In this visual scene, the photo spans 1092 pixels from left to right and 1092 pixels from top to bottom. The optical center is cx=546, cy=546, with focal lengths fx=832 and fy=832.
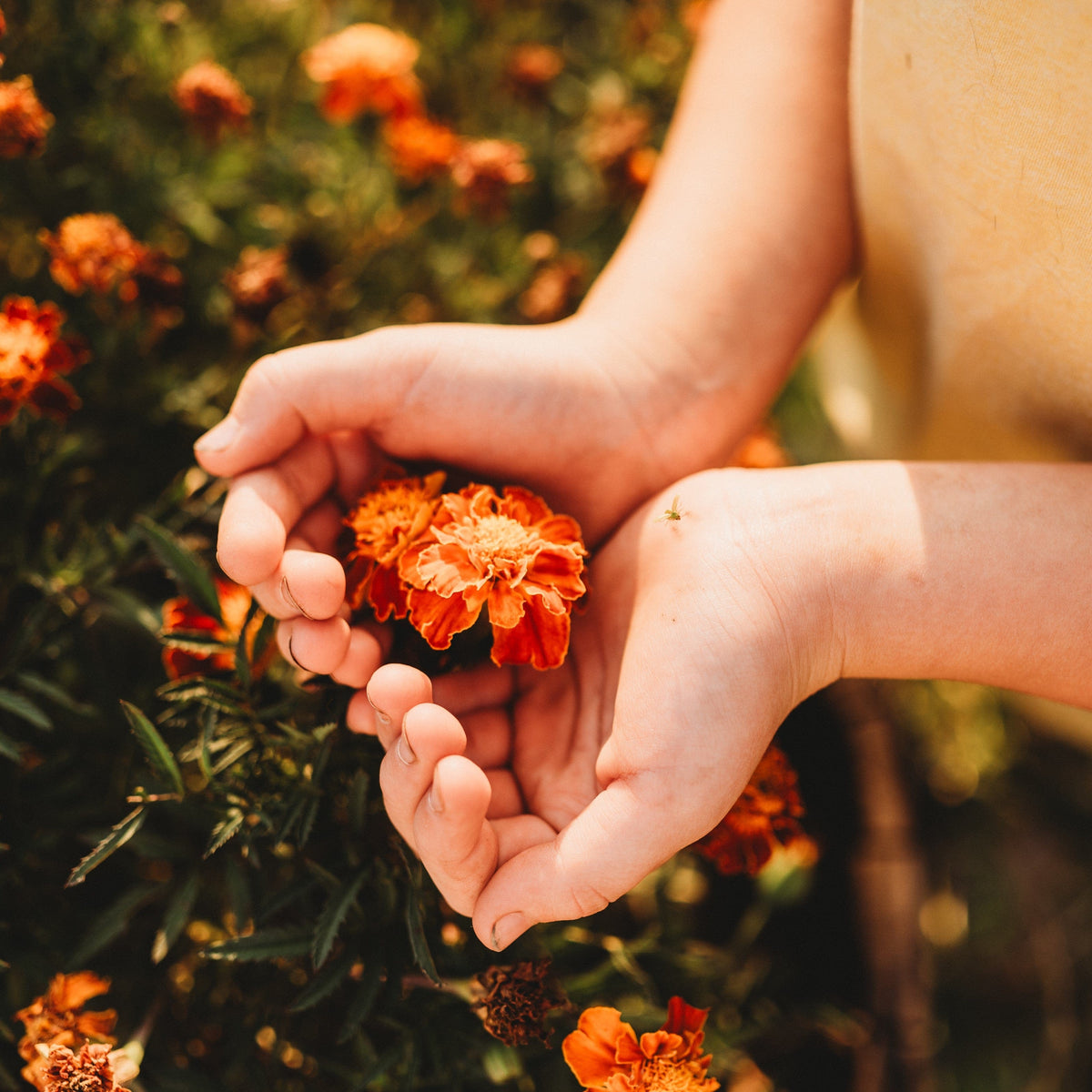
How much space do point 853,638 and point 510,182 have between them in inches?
34.5

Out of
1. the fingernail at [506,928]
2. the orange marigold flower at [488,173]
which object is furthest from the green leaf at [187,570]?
the orange marigold flower at [488,173]

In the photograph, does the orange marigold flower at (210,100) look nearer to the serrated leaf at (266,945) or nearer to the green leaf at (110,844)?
the green leaf at (110,844)

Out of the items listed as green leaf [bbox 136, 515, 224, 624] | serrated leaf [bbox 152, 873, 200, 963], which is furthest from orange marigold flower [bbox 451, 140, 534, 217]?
serrated leaf [bbox 152, 873, 200, 963]

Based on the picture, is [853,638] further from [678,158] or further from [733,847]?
[678,158]

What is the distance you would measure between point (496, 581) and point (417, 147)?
872 millimetres

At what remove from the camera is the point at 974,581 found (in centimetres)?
86

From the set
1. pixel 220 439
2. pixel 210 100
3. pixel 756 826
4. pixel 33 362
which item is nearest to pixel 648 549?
pixel 756 826

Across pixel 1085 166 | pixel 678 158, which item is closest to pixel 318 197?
pixel 678 158

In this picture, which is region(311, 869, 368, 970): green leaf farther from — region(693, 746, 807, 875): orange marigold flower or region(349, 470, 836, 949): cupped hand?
region(693, 746, 807, 875): orange marigold flower

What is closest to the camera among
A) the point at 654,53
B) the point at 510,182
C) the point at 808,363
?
the point at 510,182

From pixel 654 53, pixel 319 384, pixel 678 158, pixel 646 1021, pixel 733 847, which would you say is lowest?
pixel 646 1021

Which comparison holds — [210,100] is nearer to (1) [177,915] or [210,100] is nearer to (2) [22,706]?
(2) [22,706]

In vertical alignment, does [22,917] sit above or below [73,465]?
below

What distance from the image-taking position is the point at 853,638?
0.88m
